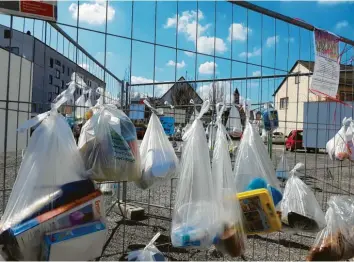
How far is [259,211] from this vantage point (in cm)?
161

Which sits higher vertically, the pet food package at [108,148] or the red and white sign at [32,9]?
the red and white sign at [32,9]

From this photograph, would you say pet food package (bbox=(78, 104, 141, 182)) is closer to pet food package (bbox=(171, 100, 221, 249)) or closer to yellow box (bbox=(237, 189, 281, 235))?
pet food package (bbox=(171, 100, 221, 249))

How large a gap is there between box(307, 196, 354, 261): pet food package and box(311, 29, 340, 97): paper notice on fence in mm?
844

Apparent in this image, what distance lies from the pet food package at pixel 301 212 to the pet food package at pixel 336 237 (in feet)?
1.30

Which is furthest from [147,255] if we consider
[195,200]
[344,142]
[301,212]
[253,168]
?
[344,142]

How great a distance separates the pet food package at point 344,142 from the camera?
10.7 feet

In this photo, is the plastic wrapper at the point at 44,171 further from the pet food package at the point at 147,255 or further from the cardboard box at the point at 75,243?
the pet food package at the point at 147,255

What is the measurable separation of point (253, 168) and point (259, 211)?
29 centimetres

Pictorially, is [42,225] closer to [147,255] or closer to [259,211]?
[147,255]

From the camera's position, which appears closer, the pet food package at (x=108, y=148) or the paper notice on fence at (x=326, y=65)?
the pet food package at (x=108, y=148)

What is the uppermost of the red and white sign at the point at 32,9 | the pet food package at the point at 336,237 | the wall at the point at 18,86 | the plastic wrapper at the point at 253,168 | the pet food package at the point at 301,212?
the red and white sign at the point at 32,9

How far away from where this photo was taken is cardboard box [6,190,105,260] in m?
1.17

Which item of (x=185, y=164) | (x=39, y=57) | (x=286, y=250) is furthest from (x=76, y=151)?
(x=286, y=250)

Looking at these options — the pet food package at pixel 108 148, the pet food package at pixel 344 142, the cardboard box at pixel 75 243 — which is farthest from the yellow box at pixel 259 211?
the pet food package at pixel 344 142
